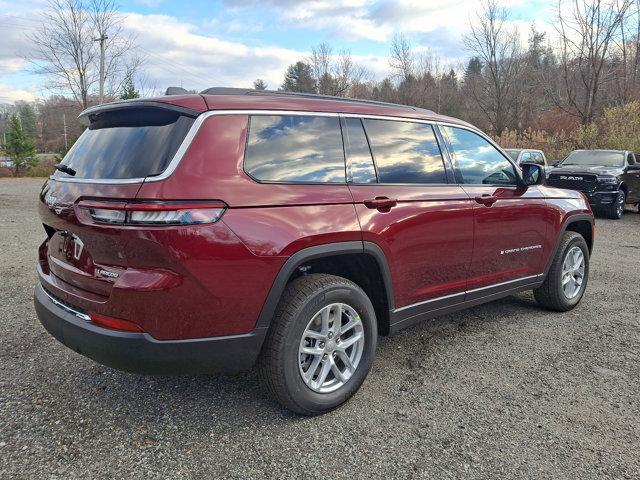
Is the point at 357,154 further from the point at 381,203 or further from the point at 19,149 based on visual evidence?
the point at 19,149

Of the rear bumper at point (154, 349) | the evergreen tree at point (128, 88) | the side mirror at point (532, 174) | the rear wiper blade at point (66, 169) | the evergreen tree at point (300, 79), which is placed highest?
the evergreen tree at point (300, 79)

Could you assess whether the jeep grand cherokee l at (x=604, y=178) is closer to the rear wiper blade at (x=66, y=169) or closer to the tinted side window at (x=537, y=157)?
the tinted side window at (x=537, y=157)

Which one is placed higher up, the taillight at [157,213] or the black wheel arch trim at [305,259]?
the taillight at [157,213]

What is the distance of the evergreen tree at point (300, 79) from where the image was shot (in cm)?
4727

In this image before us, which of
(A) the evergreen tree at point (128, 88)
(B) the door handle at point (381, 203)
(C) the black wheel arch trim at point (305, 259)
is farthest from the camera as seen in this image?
(A) the evergreen tree at point (128, 88)

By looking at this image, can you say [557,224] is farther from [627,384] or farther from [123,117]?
[123,117]

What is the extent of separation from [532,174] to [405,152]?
4.92 feet

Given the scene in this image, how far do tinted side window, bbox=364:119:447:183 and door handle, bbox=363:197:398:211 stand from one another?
149mm

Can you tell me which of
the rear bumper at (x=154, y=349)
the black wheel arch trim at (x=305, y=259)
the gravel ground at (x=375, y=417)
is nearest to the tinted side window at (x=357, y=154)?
the black wheel arch trim at (x=305, y=259)

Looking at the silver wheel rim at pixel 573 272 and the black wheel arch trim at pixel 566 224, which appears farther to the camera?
the silver wheel rim at pixel 573 272

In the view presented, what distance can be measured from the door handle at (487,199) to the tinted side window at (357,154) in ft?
3.45

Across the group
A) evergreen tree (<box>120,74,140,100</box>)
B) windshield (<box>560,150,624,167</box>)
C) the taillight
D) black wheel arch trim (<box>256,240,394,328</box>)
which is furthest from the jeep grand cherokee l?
evergreen tree (<box>120,74,140,100</box>)

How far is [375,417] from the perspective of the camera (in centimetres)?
283

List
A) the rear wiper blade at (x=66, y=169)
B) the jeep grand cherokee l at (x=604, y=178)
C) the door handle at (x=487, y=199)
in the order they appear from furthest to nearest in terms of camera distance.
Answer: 1. the jeep grand cherokee l at (x=604, y=178)
2. the door handle at (x=487, y=199)
3. the rear wiper blade at (x=66, y=169)
